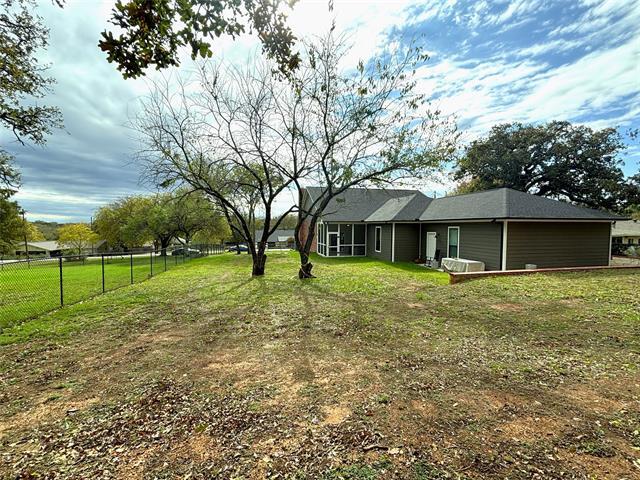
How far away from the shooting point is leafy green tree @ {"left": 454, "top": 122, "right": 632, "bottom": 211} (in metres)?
22.5

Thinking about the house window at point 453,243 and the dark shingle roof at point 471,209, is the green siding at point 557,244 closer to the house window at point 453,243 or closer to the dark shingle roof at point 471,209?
the dark shingle roof at point 471,209

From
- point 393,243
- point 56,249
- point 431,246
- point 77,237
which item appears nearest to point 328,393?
point 431,246

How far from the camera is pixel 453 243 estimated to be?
14250mm

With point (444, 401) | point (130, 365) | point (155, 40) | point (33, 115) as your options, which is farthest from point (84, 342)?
point (33, 115)

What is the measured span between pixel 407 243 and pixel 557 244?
6746 mm

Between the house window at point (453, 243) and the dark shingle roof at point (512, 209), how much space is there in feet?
2.41

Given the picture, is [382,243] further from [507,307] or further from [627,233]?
[627,233]

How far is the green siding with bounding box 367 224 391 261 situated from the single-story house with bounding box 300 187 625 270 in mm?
61

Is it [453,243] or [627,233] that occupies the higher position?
[627,233]

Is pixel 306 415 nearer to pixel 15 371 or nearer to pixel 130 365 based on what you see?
pixel 130 365

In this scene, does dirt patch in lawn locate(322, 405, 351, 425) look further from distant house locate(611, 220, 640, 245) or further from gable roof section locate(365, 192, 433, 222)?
distant house locate(611, 220, 640, 245)

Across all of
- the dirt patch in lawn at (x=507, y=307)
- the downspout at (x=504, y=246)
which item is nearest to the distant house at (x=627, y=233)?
the downspout at (x=504, y=246)

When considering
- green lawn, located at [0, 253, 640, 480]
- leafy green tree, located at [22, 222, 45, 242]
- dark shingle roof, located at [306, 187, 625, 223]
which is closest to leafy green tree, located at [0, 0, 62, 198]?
green lawn, located at [0, 253, 640, 480]

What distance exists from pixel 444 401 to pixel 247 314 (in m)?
4.58
